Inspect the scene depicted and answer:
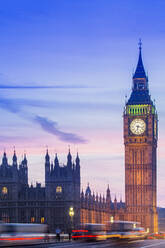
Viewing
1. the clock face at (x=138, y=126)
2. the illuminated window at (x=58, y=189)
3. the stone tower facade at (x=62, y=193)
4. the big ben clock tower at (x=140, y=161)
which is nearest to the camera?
the stone tower facade at (x=62, y=193)

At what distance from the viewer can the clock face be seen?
160750 mm

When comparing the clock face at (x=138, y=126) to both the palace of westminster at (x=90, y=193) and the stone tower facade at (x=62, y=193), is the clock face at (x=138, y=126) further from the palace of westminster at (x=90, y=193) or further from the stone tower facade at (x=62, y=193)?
the stone tower facade at (x=62, y=193)

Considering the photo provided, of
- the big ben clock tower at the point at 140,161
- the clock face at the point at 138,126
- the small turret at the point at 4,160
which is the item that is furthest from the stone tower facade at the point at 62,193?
the clock face at the point at 138,126

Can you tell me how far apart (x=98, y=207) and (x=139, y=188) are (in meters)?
17.1

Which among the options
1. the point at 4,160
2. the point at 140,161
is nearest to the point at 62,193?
the point at 4,160

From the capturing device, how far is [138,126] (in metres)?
162

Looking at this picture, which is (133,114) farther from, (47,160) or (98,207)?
(47,160)

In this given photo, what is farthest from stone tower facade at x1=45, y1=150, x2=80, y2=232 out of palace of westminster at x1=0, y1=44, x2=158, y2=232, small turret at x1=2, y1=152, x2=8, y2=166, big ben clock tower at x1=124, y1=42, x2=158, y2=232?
big ben clock tower at x1=124, y1=42, x2=158, y2=232

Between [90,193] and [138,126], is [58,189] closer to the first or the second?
[90,193]

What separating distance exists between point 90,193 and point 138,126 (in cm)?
2314

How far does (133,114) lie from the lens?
16288 centimetres

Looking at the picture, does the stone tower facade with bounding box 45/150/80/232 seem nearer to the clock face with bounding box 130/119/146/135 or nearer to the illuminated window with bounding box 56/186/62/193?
the illuminated window with bounding box 56/186/62/193

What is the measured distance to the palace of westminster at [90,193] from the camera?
12444 cm

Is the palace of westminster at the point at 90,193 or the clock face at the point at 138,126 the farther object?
the clock face at the point at 138,126
